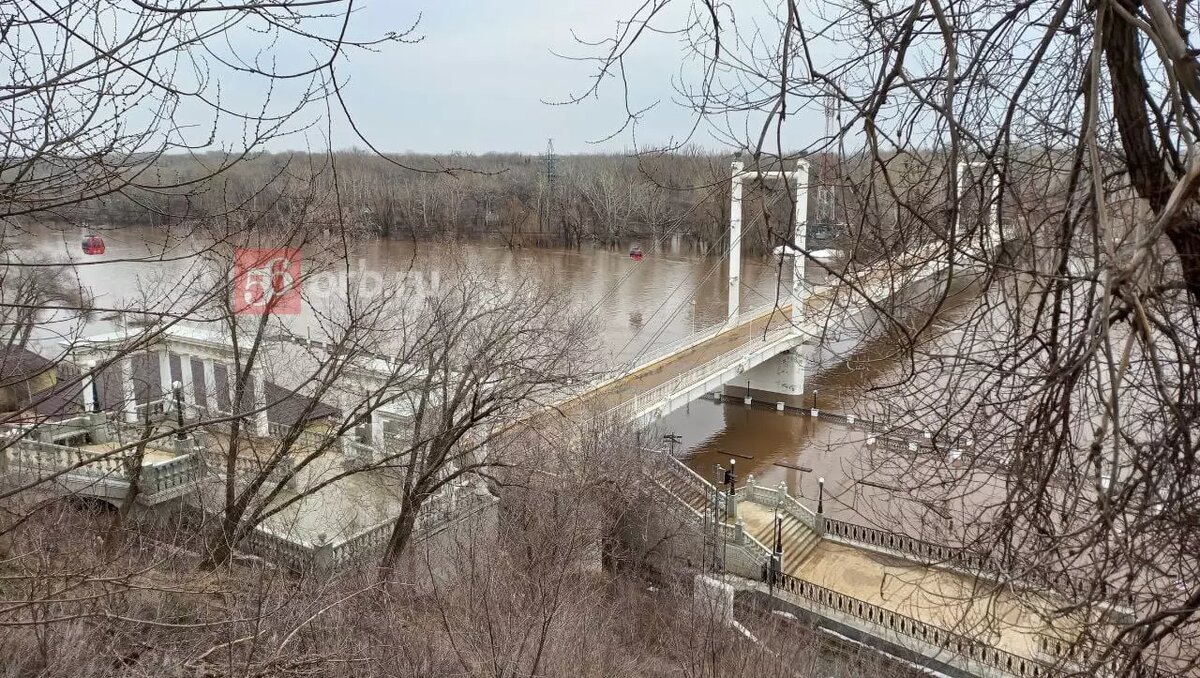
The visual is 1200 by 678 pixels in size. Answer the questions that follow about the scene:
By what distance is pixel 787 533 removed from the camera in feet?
42.8

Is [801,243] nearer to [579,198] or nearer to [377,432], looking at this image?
[377,432]

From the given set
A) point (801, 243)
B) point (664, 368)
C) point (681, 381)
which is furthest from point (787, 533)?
point (801, 243)

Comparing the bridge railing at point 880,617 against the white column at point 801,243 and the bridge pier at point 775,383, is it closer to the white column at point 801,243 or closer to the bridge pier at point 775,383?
the white column at point 801,243

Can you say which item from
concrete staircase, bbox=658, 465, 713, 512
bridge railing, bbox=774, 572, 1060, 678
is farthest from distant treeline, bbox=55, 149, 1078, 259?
bridge railing, bbox=774, 572, 1060, 678

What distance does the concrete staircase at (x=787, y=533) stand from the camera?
12523 mm

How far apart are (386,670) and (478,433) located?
5256 mm

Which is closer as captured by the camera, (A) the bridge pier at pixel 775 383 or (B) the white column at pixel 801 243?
(B) the white column at pixel 801 243

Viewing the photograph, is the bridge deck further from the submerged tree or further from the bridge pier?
the submerged tree

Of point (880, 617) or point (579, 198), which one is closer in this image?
point (880, 617)

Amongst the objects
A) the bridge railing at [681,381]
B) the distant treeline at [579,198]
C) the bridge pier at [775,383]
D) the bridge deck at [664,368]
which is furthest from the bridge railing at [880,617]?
the bridge pier at [775,383]

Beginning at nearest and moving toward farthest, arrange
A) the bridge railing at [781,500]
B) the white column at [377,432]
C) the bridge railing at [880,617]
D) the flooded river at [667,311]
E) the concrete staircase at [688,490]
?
1. the bridge railing at [880,617]
2. the white column at [377,432]
3. the concrete staircase at [688,490]
4. the bridge railing at [781,500]
5. the flooded river at [667,311]

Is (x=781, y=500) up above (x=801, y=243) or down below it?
below

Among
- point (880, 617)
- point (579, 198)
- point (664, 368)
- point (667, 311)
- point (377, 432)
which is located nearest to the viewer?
point (880, 617)

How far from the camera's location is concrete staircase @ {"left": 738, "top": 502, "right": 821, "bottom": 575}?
12.5 metres
